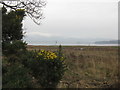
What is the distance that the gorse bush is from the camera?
525cm

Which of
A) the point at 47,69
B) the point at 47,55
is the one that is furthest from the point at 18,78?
the point at 47,55

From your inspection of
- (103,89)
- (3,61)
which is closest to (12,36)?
(3,61)

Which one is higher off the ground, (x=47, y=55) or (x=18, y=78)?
(x=47, y=55)

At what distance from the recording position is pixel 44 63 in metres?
5.28

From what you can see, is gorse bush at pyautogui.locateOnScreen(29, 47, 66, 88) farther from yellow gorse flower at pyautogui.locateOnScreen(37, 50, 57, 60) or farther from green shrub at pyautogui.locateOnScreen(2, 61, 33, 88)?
green shrub at pyautogui.locateOnScreen(2, 61, 33, 88)

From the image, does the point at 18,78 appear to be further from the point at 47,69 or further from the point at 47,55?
the point at 47,55

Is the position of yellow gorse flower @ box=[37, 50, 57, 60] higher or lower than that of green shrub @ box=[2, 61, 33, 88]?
higher

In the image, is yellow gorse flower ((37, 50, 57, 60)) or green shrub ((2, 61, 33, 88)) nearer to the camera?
green shrub ((2, 61, 33, 88))

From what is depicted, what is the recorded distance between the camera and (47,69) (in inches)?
208

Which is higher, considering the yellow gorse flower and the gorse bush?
the yellow gorse flower

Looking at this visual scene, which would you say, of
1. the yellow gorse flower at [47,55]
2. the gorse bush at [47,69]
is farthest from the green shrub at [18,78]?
the yellow gorse flower at [47,55]

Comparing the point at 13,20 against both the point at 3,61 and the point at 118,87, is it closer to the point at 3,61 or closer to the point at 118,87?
the point at 3,61

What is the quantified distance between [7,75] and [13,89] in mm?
808

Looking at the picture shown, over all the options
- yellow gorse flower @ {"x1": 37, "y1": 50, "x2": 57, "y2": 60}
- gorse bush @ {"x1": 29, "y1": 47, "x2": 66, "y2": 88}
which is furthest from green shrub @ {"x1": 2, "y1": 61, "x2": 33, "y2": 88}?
yellow gorse flower @ {"x1": 37, "y1": 50, "x2": 57, "y2": 60}
